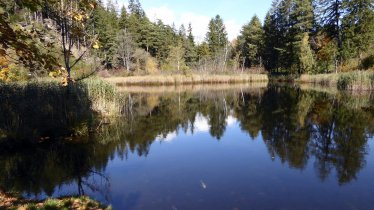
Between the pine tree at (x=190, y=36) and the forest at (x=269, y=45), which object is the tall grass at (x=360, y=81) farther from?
the pine tree at (x=190, y=36)

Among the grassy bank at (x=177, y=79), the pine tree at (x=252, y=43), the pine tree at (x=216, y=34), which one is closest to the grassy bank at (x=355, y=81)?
the grassy bank at (x=177, y=79)

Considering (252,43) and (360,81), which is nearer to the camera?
(360,81)

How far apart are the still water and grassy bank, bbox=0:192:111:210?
746 millimetres

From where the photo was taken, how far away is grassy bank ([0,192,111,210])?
17.0 ft

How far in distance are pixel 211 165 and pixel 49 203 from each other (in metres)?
4.87

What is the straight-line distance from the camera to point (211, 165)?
926 centimetres

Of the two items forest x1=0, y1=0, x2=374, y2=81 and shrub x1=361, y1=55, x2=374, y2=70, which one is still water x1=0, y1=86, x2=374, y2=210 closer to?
forest x1=0, y1=0, x2=374, y2=81

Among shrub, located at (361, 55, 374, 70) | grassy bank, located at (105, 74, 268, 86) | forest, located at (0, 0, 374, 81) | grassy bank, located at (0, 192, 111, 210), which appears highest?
forest, located at (0, 0, 374, 81)

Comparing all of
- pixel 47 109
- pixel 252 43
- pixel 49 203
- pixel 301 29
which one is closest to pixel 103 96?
pixel 47 109

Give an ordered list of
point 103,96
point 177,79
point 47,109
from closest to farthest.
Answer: point 47,109
point 103,96
point 177,79

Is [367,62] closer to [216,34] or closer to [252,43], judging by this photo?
[252,43]

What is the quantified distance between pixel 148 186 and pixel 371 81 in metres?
25.6

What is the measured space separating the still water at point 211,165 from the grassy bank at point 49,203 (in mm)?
746

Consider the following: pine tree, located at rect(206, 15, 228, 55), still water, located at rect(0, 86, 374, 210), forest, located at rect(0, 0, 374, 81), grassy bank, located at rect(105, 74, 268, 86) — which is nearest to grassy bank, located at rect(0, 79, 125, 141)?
still water, located at rect(0, 86, 374, 210)
